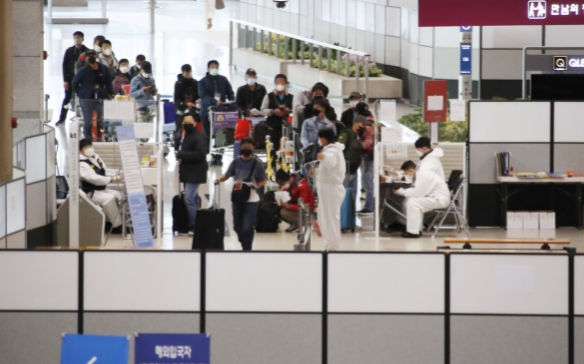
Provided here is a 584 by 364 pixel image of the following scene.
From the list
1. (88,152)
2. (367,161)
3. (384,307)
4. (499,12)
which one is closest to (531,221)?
(367,161)

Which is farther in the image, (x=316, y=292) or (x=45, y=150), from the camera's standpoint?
(x=45, y=150)

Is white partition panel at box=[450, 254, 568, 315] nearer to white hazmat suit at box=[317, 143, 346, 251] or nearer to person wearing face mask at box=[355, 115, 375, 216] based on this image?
white hazmat suit at box=[317, 143, 346, 251]

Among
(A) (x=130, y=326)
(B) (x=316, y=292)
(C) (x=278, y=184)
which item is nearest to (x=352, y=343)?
(B) (x=316, y=292)

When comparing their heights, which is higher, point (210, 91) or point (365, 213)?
point (210, 91)

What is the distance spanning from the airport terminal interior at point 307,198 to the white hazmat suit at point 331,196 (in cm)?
3

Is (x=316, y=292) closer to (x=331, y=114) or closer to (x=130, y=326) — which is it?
(x=130, y=326)

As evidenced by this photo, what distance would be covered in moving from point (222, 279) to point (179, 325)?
0.47 m

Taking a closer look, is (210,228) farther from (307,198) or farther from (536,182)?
(536,182)

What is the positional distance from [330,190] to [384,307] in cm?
467

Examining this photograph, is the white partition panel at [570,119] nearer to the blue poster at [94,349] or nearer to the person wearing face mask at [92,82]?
the person wearing face mask at [92,82]

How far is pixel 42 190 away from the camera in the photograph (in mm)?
11344

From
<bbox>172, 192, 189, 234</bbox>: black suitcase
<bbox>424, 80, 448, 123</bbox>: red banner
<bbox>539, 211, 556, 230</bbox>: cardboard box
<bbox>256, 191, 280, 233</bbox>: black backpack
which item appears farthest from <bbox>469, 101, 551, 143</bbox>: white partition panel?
<bbox>172, 192, 189, 234</bbox>: black suitcase

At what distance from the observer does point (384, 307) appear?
25.0 feet

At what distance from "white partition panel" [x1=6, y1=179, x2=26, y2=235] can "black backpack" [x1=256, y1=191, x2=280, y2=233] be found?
13.3 feet
